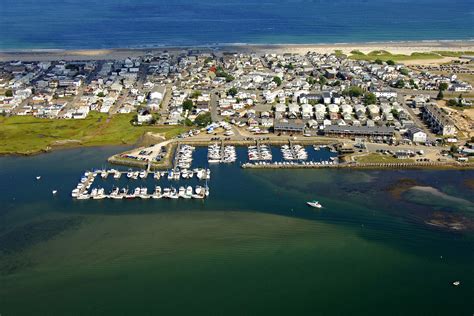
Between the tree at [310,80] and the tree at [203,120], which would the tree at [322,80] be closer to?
the tree at [310,80]

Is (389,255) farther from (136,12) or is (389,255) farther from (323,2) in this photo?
(323,2)

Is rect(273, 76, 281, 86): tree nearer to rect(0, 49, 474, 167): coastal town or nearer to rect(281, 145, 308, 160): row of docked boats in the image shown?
rect(0, 49, 474, 167): coastal town

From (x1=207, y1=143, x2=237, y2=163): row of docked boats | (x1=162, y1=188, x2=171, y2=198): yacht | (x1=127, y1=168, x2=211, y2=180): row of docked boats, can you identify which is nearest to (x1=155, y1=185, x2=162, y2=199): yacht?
(x1=162, y1=188, x2=171, y2=198): yacht

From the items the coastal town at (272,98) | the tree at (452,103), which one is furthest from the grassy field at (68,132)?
the tree at (452,103)

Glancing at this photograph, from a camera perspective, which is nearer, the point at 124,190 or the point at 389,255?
the point at 389,255

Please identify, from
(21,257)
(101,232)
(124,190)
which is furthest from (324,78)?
(21,257)

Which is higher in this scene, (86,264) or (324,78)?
(324,78)

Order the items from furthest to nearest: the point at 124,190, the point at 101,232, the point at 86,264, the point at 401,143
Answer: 1. the point at 401,143
2. the point at 124,190
3. the point at 101,232
4. the point at 86,264

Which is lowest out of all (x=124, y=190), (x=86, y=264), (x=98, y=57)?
(x=86, y=264)
